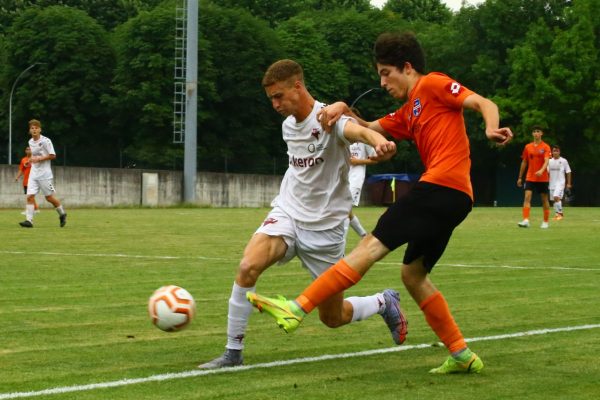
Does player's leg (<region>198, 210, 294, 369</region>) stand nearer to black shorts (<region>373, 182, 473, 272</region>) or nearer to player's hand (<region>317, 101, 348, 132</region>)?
player's hand (<region>317, 101, 348, 132</region>)

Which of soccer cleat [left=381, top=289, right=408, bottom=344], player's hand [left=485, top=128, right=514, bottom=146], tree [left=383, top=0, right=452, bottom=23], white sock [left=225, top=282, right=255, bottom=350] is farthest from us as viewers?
tree [left=383, top=0, right=452, bottom=23]

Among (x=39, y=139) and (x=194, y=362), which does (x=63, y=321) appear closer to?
(x=194, y=362)

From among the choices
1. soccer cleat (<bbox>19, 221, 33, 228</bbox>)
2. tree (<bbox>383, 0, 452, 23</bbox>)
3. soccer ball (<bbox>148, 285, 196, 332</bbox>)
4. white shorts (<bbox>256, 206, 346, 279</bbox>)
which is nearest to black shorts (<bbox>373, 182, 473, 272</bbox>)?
white shorts (<bbox>256, 206, 346, 279</bbox>)

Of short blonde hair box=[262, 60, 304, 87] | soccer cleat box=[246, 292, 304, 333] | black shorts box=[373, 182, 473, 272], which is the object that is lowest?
soccer cleat box=[246, 292, 304, 333]

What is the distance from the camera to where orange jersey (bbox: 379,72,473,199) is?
730 centimetres

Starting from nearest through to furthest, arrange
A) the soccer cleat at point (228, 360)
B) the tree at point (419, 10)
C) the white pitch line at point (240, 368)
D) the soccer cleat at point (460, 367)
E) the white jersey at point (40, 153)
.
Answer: the white pitch line at point (240, 368) → the soccer cleat at point (460, 367) → the soccer cleat at point (228, 360) → the white jersey at point (40, 153) → the tree at point (419, 10)

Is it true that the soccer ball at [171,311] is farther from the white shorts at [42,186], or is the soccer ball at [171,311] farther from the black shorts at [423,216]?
the white shorts at [42,186]

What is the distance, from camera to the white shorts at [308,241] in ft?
25.9

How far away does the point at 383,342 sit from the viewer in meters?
8.94

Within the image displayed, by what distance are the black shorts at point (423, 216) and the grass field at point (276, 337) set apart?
83 centimetres

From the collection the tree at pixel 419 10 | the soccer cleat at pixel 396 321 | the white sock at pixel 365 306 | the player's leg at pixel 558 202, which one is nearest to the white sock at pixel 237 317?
the white sock at pixel 365 306

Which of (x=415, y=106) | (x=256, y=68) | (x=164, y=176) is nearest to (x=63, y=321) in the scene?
(x=415, y=106)

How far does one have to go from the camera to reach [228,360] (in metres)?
7.71

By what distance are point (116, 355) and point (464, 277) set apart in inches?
279
